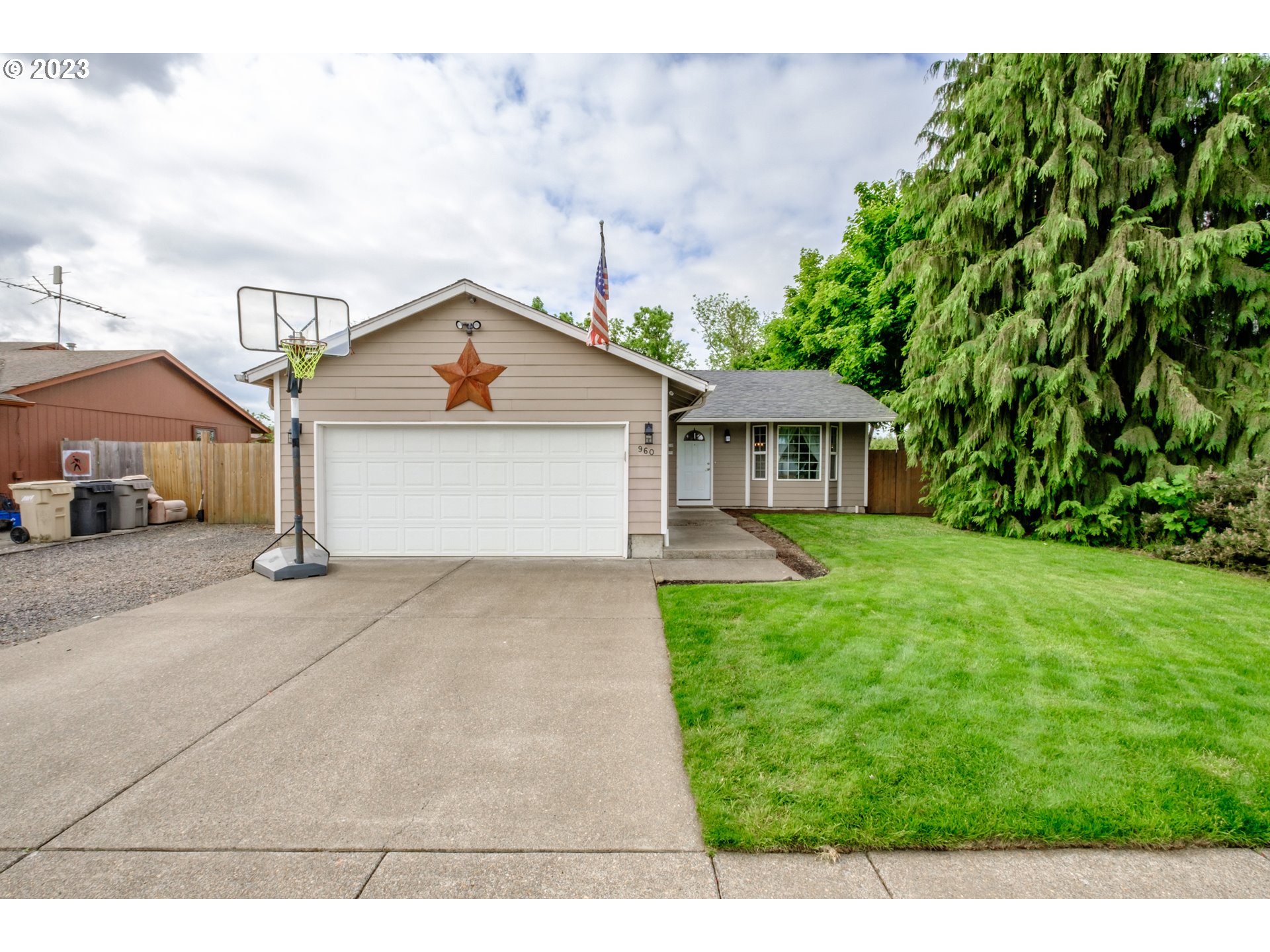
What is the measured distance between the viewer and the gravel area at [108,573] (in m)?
5.15

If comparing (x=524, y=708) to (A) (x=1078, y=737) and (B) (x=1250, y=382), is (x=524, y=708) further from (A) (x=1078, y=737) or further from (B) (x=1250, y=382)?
(B) (x=1250, y=382)

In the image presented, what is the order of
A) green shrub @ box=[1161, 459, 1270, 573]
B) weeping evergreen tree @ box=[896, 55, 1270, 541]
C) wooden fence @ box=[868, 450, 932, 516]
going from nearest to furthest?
1. green shrub @ box=[1161, 459, 1270, 573]
2. weeping evergreen tree @ box=[896, 55, 1270, 541]
3. wooden fence @ box=[868, 450, 932, 516]

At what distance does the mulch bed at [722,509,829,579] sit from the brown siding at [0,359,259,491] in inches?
633

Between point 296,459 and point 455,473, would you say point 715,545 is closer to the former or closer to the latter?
point 455,473

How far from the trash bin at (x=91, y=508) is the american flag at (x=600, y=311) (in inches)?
408

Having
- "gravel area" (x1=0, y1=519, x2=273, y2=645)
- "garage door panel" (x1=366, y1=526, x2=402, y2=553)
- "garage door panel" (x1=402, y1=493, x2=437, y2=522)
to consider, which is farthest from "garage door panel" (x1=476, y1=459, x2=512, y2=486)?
"gravel area" (x1=0, y1=519, x2=273, y2=645)

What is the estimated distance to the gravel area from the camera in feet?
16.9

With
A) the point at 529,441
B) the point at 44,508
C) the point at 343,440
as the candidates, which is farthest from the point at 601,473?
the point at 44,508

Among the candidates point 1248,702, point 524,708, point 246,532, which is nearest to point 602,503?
point 524,708

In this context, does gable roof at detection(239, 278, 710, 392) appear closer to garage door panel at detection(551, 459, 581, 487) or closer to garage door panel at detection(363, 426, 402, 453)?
garage door panel at detection(363, 426, 402, 453)

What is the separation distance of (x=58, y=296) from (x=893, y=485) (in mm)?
24734

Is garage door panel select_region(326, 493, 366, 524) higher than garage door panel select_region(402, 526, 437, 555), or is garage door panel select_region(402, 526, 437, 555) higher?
garage door panel select_region(326, 493, 366, 524)

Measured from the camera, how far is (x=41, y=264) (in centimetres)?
1605

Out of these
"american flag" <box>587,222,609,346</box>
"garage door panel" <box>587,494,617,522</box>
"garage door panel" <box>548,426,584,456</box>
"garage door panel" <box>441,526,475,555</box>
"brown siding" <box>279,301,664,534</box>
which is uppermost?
"american flag" <box>587,222,609,346</box>
